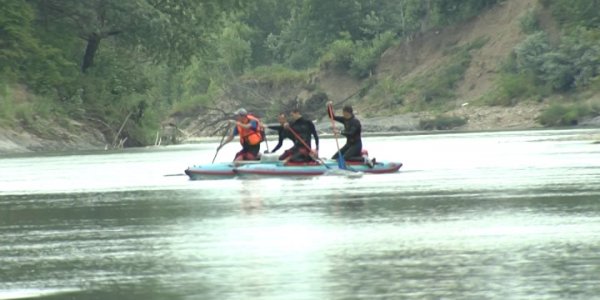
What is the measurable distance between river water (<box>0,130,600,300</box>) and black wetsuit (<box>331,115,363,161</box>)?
1.18 m

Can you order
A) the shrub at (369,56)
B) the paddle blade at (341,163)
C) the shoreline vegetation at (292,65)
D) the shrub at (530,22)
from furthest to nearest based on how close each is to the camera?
the shrub at (369,56) < the shrub at (530,22) < the shoreline vegetation at (292,65) < the paddle blade at (341,163)

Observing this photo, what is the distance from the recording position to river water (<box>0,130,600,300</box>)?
A: 14352mm

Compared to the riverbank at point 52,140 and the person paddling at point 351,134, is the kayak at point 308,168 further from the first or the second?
the riverbank at point 52,140

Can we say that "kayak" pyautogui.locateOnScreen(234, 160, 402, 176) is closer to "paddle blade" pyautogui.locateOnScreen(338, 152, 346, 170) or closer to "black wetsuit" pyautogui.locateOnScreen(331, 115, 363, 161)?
"paddle blade" pyautogui.locateOnScreen(338, 152, 346, 170)

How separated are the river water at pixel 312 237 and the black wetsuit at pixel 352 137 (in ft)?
3.87

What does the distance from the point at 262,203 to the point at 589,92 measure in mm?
64494

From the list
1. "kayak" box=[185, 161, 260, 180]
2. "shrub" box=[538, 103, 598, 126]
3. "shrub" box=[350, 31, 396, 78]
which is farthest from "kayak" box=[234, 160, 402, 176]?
"shrub" box=[350, 31, 396, 78]

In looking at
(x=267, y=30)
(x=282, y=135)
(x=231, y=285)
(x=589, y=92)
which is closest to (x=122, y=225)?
(x=231, y=285)

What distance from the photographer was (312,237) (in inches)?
746

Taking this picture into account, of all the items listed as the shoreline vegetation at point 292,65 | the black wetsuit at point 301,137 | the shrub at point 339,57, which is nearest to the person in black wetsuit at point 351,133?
the black wetsuit at point 301,137

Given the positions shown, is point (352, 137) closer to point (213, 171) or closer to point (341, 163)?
point (341, 163)

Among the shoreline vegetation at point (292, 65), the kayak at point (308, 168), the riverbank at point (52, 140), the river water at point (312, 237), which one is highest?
the shoreline vegetation at point (292, 65)

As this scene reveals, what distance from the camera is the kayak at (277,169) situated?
3425cm

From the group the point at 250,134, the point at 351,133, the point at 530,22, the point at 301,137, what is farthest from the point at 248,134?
the point at 530,22
